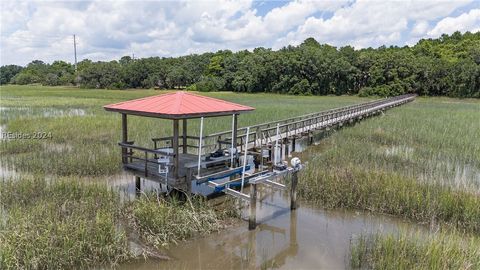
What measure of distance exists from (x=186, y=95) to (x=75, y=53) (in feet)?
358

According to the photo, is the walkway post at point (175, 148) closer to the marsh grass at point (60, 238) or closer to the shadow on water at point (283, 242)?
the marsh grass at point (60, 238)

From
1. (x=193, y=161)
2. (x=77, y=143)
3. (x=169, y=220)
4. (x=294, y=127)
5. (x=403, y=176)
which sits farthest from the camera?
(x=294, y=127)

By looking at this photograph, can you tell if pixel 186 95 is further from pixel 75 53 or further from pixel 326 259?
pixel 75 53

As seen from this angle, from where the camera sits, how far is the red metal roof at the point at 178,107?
870 centimetres

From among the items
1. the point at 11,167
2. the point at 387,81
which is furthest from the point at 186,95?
the point at 387,81

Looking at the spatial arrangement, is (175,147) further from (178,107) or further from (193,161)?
(193,161)

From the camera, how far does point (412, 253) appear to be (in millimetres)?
6793

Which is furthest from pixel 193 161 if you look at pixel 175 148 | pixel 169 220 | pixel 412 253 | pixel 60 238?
pixel 412 253

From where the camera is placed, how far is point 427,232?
8.50 m

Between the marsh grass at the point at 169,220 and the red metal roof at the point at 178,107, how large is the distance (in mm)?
2112

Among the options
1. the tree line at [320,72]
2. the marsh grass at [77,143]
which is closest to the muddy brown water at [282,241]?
the marsh grass at [77,143]

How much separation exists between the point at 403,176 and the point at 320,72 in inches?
2356

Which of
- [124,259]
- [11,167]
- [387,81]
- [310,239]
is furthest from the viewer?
[387,81]

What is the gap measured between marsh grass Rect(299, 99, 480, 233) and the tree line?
153 feet
